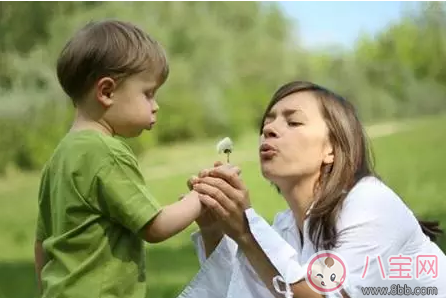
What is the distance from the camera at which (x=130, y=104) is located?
5.78ft

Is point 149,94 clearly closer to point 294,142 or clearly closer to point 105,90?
point 105,90

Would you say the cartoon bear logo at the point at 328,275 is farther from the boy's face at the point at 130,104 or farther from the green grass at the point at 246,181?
the green grass at the point at 246,181

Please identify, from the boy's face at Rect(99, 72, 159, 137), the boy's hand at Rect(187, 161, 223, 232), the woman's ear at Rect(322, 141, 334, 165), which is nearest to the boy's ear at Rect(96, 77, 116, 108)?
the boy's face at Rect(99, 72, 159, 137)

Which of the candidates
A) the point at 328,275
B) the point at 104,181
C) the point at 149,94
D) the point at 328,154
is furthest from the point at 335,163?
the point at 104,181

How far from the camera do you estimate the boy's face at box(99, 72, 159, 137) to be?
1.75 meters

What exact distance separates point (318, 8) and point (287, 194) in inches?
126

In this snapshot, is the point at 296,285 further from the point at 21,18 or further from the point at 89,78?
the point at 21,18

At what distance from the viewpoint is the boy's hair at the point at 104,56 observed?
1.73m

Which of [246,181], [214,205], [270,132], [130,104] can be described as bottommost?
[246,181]

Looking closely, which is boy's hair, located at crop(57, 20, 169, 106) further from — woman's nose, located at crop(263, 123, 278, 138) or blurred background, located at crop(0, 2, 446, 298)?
blurred background, located at crop(0, 2, 446, 298)

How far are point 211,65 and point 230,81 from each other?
0.15 m

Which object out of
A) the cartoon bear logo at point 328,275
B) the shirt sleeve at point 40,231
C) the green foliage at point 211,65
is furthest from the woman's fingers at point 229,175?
the green foliage at point 211,65

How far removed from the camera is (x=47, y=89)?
511 cm

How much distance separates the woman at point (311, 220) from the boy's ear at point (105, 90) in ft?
0.84
